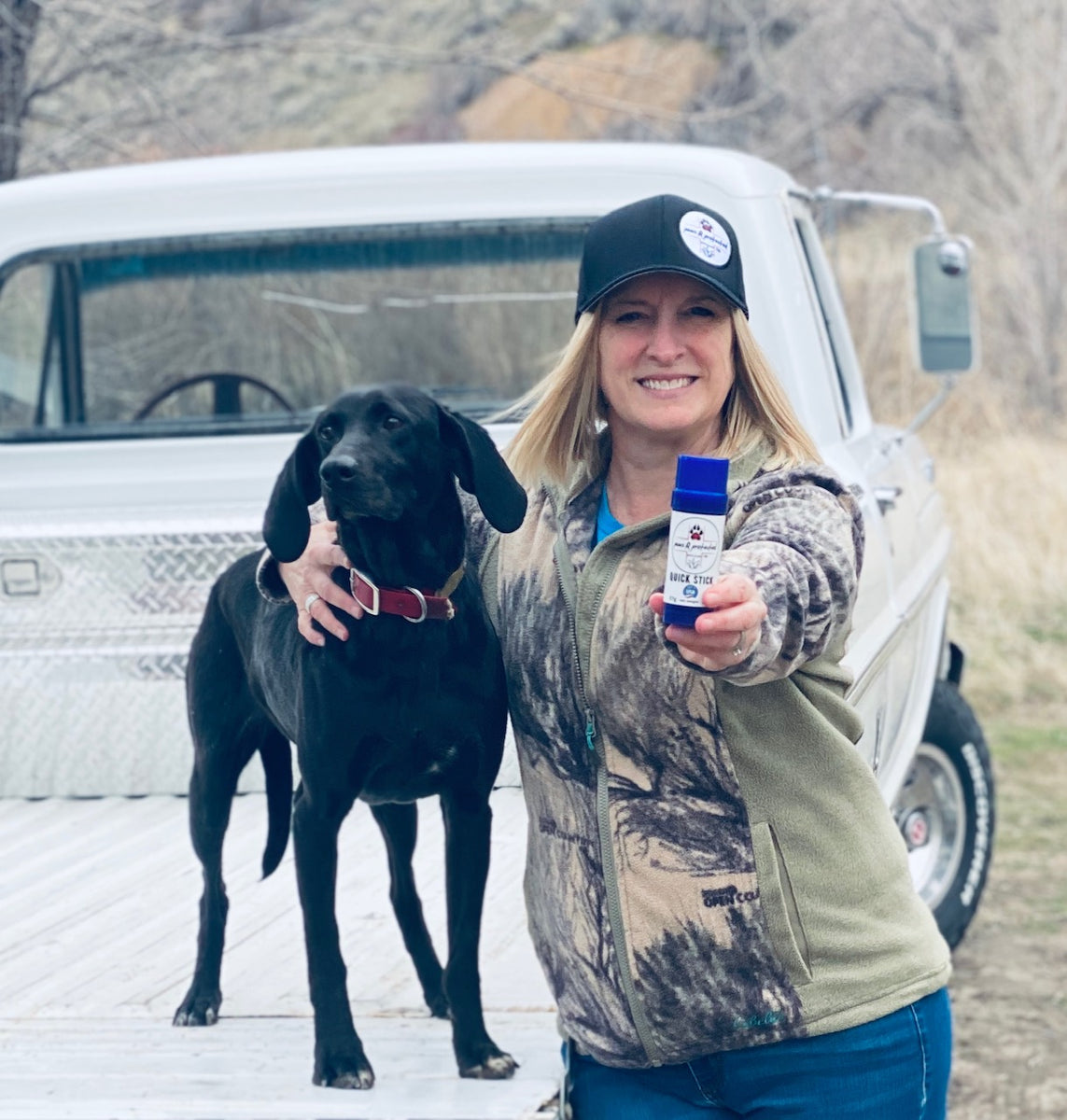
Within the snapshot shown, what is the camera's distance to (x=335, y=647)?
94.7 inches

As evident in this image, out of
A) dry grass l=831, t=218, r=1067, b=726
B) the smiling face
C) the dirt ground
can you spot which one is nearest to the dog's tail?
the smiling face

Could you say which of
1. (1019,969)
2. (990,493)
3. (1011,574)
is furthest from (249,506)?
(990,493)

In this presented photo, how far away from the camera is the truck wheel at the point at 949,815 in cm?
486

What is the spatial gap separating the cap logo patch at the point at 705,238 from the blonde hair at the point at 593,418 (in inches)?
3.3

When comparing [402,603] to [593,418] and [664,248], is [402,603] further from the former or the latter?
[664,248]

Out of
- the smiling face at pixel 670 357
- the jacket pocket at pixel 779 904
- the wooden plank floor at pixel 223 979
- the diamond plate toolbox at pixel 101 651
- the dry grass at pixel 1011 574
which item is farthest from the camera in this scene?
the dry grass at pixel 1011 574

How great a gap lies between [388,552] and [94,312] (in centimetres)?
270

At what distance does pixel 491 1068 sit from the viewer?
232cm

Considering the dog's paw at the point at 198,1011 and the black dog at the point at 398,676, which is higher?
the black dog at the point at 398,676

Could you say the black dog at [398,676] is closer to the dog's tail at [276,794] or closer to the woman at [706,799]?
the woman at [706,799]

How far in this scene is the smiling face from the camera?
2.09 metres

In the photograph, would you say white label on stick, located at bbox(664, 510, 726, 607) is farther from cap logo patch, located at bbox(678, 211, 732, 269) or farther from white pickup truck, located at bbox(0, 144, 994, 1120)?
white pickup truck, located at bbox(0, 144, 994, 1120)

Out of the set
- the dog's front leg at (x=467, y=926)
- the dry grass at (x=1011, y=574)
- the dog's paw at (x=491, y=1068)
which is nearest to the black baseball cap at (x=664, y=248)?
the dog's front leg at (x=467, y=926)

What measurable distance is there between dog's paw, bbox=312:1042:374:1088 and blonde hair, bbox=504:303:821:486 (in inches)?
32.8
